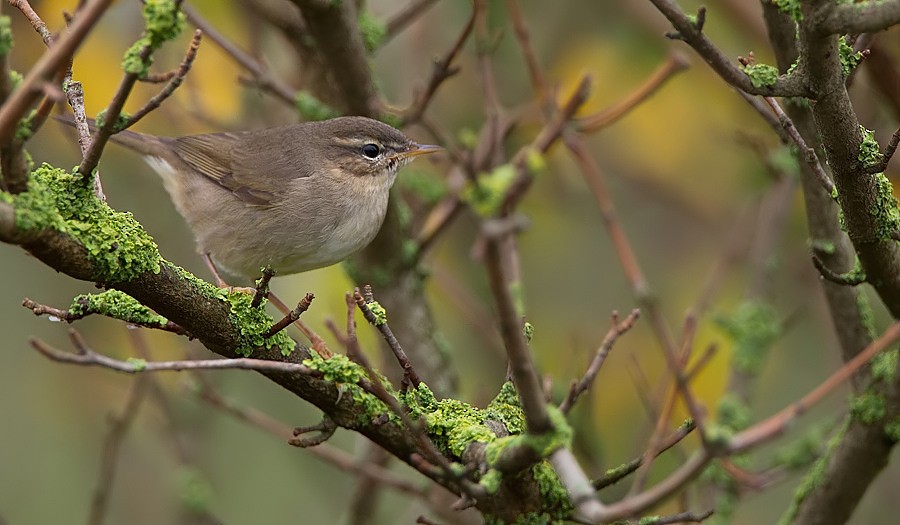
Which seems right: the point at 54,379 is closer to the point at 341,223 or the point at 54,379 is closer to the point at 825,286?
the point at 341,223

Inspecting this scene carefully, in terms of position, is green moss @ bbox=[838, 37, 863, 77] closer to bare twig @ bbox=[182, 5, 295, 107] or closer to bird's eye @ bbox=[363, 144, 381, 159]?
bird's eye @ bbox=[363, 144, 381, 159]

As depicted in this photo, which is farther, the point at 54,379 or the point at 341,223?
the point at 54,379

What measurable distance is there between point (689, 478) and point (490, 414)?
1.13 meters

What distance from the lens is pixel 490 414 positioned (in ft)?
9.02

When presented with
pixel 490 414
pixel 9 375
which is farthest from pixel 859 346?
pixel 9 375

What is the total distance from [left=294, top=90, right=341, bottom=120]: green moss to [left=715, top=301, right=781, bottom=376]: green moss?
80.1 inches

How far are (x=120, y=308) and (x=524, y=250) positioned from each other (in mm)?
4517

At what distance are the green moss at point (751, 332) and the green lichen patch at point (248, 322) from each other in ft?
8.58

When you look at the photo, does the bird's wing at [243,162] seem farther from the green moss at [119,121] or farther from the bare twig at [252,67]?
the green moss at [119,121]

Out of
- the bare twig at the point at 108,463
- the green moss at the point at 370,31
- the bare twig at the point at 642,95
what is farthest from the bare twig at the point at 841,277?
the bare twig at the point at 108,463

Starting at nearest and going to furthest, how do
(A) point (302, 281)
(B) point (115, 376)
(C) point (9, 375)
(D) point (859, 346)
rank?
(D) point (859, 346)
(A) point (302, 281)
(B) point (115, 376)
(C) point (9, 375)

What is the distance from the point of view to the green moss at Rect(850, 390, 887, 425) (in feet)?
10.4

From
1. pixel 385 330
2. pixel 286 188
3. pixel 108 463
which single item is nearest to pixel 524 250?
pixel 286 188

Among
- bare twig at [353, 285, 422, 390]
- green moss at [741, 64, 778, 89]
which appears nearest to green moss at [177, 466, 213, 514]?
bare twig at [353, 285, 422, 390]
